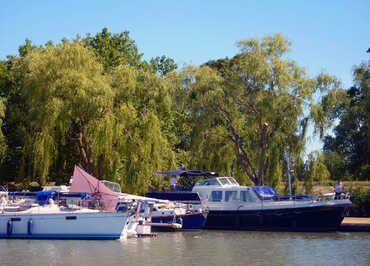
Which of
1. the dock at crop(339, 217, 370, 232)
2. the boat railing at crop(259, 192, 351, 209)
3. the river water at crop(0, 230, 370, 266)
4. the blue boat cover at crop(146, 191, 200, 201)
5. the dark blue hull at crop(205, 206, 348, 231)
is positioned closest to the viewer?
the river water at crop(0, 230, 370, 266)

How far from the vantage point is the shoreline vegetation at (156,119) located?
37.5 metres

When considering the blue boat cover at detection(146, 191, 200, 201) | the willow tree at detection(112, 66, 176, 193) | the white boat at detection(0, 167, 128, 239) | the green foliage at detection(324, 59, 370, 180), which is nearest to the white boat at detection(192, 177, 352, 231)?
the blue boat cover at detection(146, 191, 200, 201)

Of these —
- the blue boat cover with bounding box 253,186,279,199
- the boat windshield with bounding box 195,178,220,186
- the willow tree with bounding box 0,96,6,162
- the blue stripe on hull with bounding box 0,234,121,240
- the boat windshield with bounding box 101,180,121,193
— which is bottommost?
the blue stripe on hull with bounding box 0,234,121,240

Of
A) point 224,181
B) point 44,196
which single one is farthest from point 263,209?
A: point 44,196

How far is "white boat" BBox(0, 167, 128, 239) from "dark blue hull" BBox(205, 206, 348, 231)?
896cm

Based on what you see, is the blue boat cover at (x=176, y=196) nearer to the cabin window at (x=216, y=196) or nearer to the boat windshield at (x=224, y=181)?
the cabin window at (x=216, y=196)


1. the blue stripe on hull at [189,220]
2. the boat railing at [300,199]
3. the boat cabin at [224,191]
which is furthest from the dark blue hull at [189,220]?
the boat railing at [300,199]

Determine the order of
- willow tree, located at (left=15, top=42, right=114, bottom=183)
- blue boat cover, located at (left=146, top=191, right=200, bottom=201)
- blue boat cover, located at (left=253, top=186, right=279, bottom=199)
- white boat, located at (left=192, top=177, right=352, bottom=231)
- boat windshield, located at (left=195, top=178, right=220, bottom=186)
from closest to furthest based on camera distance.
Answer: white boat, located at (left=192, top=177, right=352, bottom=231), blue boat cover, located at (left=253, top=186, right=279, bottom=199), blue boat cover, located at (left=146, top=191, right=200, bottom=201), willow tree, located at (left=15, top=42, right=114, bottom=183), boat windshield, located at (left=195, top=178, right=220, bottom=186)

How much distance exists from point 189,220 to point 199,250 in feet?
31.0

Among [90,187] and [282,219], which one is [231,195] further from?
[90,187]

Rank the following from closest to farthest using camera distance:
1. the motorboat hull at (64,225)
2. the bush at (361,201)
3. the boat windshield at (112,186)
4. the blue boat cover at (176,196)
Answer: the motorboat hull at (64,225), the boat windshield at (112,186), the blue boat cover at (176,196), the bush at (361,201)

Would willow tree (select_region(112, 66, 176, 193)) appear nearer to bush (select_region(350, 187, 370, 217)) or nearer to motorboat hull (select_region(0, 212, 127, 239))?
motorboat hull (select_region(0, 212, 127, 239))

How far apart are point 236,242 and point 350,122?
1111 inches

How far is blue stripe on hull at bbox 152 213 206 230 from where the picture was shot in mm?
34781
